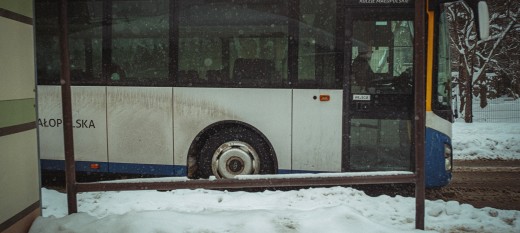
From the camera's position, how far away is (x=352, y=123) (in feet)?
20.0

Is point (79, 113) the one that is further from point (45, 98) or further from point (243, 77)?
point (243, 77)

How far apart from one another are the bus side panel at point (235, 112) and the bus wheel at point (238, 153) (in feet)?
0.57

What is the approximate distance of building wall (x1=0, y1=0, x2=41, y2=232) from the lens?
11.7 ft

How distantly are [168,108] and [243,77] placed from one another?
1.21 meters

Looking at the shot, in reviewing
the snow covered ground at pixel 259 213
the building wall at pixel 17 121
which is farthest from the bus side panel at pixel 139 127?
the building wall at pixel 17 121

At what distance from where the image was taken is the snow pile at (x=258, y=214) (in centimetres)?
407

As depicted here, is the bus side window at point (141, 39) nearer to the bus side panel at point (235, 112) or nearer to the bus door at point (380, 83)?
the bus side panel at point (235, 112)

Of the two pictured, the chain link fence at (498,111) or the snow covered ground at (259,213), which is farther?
the chain link fence at (498,111)

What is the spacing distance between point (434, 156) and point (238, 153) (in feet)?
9.11

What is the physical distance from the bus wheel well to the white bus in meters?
0.02

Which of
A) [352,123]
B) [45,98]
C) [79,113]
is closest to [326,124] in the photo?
[352,123]

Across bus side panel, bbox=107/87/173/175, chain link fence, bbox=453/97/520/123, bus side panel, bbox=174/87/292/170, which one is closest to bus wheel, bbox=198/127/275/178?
bus side panel, bbox=174/87/292/170

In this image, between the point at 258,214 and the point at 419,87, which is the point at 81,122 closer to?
the point at 258,214

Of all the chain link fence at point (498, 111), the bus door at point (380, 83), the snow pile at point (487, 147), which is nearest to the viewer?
the bus door at point (380, 83)
